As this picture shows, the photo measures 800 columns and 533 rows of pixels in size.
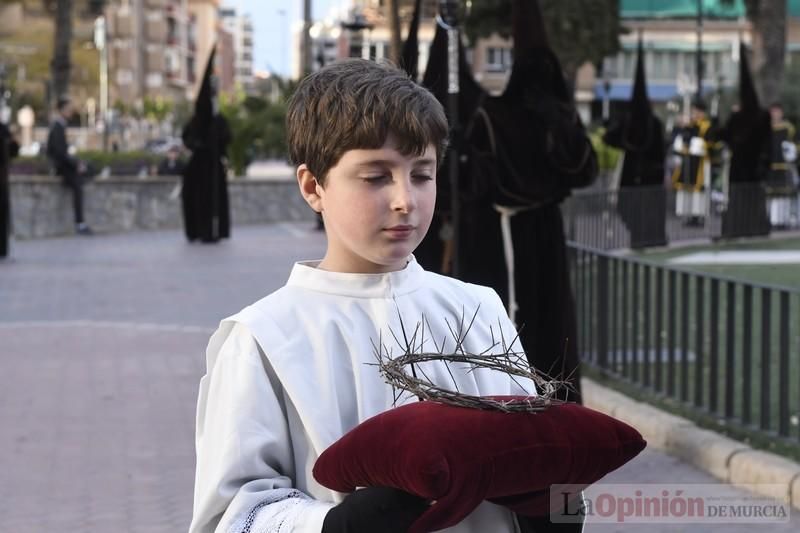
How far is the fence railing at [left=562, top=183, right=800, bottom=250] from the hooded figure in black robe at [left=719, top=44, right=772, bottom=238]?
2cm

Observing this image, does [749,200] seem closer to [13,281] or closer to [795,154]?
[795,154]

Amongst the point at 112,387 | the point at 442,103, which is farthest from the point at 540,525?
the point at 112,387

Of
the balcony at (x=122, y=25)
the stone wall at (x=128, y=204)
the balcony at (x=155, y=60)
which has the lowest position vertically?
the stone wall at (x=128, y=204)

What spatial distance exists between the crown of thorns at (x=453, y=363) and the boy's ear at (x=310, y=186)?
0.25m

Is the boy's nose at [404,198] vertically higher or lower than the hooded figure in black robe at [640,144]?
higher

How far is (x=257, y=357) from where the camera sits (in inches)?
94.3

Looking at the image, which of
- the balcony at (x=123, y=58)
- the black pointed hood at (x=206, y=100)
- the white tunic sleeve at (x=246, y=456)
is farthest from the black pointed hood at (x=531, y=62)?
the balcony at (x=123, y=58)

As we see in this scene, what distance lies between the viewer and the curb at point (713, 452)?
21.3ft

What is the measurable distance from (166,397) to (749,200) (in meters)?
13.9

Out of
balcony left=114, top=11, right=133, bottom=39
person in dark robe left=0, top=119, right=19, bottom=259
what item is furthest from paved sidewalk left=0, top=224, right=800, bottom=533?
balcony left=114, top=11, right=133, bottom=39

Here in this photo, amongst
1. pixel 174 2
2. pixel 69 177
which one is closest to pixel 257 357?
pixel 69 177

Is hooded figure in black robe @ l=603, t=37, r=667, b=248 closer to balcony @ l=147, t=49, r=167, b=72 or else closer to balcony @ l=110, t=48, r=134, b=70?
balcony @ l=110, t=48, r=134, b=70

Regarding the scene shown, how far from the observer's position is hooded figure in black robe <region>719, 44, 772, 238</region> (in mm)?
22047

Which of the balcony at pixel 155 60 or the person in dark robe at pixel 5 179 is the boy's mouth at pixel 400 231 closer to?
the person in dark robe at pixel 5 179
